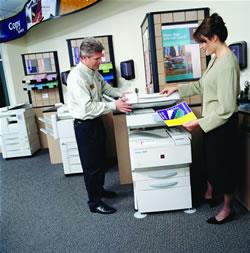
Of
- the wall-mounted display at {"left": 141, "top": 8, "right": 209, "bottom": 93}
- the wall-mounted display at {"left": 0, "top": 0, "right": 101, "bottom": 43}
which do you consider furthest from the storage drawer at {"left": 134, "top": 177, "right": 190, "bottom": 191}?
the wall-mounted display at {"left": 0, "top": 0, "right": 101, "bottom": 43}

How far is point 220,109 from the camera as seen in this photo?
1557mm

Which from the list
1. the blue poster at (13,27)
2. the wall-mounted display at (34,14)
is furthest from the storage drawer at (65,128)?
the blue poster at (13,27)

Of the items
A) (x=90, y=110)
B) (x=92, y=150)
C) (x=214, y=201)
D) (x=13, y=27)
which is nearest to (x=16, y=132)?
(x=13, y=27)

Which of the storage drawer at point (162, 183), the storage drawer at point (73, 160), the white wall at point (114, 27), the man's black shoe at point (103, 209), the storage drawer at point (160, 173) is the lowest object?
the man's black shoe at point (103, 209)

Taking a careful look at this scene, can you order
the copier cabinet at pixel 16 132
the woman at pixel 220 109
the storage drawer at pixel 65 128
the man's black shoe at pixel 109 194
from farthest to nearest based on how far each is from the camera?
the copier cabinet at pixel 16 132 < the storage drawer at pixel 65 128 < the man's black shoe at pixel 109 194 < the woman at pixel 220 109

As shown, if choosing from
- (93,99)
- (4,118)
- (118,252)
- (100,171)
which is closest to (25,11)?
(4,118)

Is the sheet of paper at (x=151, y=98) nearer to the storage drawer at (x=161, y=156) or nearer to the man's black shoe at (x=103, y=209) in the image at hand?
the storage drawer at (x=161, y=156)

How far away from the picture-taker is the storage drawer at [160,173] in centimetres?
192

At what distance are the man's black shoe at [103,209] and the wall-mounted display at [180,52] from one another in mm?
1271

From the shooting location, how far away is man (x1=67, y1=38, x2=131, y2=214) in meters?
1.86

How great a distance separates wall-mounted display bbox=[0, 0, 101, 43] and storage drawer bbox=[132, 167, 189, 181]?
279 cm

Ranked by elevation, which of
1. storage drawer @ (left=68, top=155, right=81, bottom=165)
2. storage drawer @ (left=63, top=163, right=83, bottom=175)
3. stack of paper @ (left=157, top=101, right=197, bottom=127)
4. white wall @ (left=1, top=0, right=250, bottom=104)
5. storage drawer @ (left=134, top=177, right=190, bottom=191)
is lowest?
storage drawer @ (left=63, top=163, right=83, bottom=175)

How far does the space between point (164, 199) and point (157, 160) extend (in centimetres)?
37

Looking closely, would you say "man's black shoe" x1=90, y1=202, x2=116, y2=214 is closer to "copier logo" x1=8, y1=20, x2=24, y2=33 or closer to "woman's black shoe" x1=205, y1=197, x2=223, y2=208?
"woman's black shoe" x1=205, y1=197, x2=223, y2=208
